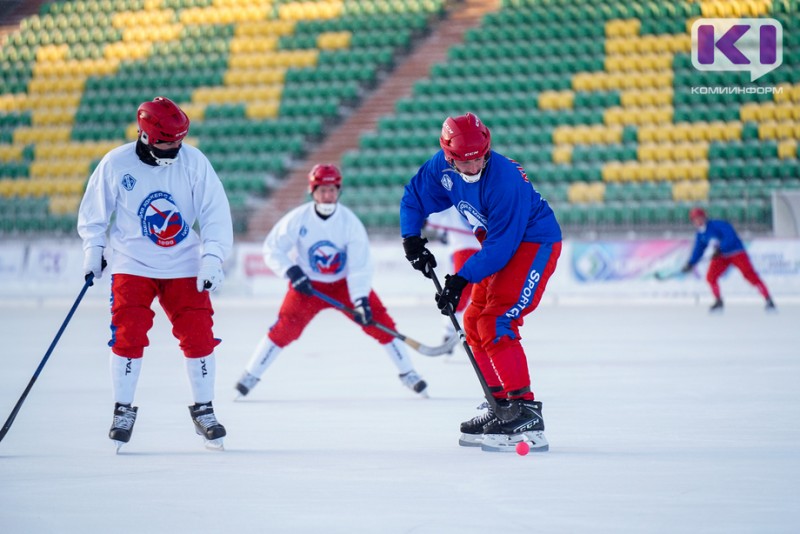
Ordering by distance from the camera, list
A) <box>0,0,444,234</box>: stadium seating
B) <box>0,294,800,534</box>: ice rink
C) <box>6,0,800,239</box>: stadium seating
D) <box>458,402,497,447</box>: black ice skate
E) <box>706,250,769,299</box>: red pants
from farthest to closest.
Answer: <box>0,0,444,234</box>: stadium seating, <box>6,0,800,239</box>: stadium seating, <box>706,250,769,299</box>: red pants, <box>458,402,497,447</box>: black ice skate, <box>0,294,800,534</box>: ice rink

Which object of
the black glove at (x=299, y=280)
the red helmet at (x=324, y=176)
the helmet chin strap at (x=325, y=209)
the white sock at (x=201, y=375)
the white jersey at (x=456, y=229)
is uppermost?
the red helmet at (x=324, y=176)

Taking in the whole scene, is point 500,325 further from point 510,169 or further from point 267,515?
point 267,515

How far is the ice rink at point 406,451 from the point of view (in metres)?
3.60

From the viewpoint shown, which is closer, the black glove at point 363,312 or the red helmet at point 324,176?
the black glove at point 363,312

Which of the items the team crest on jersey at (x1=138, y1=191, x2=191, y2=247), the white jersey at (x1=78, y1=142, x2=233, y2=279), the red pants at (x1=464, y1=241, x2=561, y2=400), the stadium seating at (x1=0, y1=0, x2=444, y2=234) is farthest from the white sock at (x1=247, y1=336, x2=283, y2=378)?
the stadium seating at (x1=0, y1=0, x2=444, y2=234)

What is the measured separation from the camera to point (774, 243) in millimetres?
16484

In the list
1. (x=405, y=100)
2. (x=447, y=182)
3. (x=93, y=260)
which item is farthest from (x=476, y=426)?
(x=405, y=100)

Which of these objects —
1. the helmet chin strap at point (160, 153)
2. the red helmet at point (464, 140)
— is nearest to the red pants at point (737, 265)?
the red helmet at point (464, 140)

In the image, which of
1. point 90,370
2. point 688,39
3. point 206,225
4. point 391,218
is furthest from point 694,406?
point 688,39

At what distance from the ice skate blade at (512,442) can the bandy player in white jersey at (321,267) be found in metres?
2.01

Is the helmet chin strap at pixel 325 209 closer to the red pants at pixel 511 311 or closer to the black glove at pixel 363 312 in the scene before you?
the black glove at pixel 363 312

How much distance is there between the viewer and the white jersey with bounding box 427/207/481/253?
955 cm

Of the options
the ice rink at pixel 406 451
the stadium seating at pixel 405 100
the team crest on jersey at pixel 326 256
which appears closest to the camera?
the ice rink at pixel 406 451

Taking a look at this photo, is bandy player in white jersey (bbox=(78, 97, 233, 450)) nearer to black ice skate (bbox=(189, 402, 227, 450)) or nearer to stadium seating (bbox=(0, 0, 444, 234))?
black ice skate (bbox=(189, 402, 227, 450))
